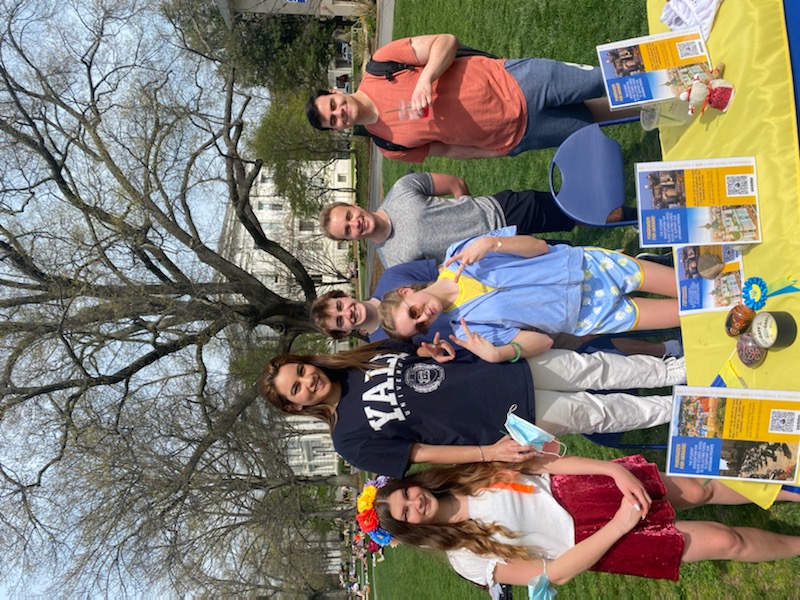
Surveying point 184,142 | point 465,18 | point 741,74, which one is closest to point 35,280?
point 184,142

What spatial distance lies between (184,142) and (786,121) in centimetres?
784

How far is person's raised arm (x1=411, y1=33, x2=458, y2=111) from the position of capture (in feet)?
10.4

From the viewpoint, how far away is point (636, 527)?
2.81 metres

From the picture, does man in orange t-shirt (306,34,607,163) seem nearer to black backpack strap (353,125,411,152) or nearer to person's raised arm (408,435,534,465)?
black backpack strap (353,125,411,152)

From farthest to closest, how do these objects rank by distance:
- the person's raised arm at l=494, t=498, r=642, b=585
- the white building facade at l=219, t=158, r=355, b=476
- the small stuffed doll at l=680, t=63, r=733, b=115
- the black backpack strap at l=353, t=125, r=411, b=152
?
1. the white building facade at l=219, t=158, r=355, b=476
2. the black backpack strap at l=353, t=125, r=411, b=152
3. the person's raised arm at l=494, t=498, r=642, b=585
4. the small stuffed doll at l=680, t=63, r=733, b=115

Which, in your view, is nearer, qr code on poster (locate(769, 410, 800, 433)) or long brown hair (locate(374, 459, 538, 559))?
qr code on poster (locate(769, 410, 800, 433))

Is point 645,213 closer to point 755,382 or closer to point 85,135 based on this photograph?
point 755,382

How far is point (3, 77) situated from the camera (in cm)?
757

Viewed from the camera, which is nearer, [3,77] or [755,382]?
[755,382]

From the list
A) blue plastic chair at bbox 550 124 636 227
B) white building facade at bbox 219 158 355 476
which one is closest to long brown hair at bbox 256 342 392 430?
blue plastic chair at bbox 550 124 636 227

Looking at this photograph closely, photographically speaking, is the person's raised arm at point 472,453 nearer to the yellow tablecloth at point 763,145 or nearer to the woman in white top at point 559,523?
the woman in white top at point 559,523

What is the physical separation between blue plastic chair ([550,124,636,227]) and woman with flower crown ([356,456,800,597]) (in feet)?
5.04

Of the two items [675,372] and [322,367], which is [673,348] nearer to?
[675,372]

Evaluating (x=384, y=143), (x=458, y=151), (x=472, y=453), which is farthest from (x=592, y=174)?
(x=472, y=453)
